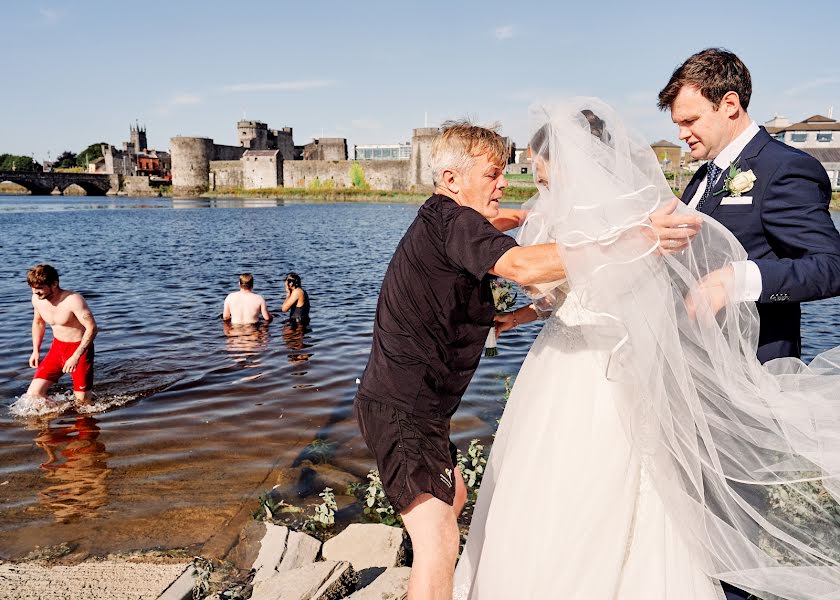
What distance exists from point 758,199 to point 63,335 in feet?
28.7

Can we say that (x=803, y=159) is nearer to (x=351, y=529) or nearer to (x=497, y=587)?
(x=497, y=587)

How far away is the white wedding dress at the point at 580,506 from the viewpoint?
2623mm

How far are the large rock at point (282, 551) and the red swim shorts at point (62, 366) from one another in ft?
17.8

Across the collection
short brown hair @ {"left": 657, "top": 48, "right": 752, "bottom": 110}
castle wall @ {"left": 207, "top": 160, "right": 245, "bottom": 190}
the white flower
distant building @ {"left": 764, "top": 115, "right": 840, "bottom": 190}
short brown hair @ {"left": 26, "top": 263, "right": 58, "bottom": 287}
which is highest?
distant building @ {"left": 764, "top": 115, "right": 840, "bottom": 190}

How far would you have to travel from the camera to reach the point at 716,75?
286cm

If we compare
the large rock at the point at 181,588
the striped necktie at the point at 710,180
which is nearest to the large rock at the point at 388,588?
the large rock at the point at 181,588

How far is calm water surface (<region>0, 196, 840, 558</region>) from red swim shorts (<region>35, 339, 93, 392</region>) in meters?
0.56

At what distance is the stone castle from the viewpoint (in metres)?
85.4

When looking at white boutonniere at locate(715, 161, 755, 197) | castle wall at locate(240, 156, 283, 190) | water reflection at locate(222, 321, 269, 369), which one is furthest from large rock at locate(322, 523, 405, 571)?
castle wall at locate(240, 156, 283, 190)

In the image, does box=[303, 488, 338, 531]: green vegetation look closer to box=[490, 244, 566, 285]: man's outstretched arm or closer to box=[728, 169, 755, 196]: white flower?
box=[490, 244, 566, 285]: man's outstretched arm

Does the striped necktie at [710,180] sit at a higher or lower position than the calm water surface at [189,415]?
higher

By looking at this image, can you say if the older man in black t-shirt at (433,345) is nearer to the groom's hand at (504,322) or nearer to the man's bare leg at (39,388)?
the groom's hand at (504,322)

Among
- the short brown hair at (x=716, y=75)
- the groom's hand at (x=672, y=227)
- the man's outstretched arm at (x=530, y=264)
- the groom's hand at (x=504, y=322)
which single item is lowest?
the groom's hand at (x=504, y=322)

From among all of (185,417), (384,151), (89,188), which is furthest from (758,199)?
(384,151)
